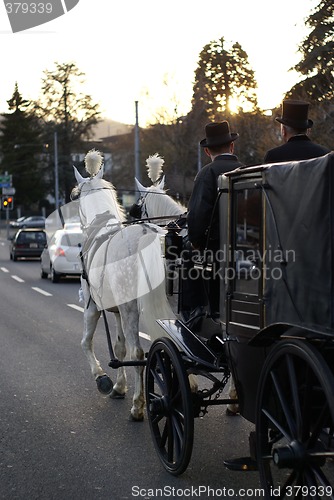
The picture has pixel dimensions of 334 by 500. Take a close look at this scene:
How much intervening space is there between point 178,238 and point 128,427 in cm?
173

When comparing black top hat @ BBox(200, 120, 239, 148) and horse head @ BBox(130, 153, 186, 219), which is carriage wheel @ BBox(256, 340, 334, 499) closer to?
black top hat @ BBox(200, 120, 239, 148)

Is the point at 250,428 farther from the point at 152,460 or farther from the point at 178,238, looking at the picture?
the point at 178,238

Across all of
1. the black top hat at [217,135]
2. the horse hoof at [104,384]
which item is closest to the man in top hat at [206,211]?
the black top hat at [217,135]

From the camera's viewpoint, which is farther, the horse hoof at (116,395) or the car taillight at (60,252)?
the car taillight at (60,252)

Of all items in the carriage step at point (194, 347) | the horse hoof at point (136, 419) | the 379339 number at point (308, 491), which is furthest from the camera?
the horse hoof at point (136, 419)

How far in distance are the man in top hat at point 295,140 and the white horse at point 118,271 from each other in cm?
170

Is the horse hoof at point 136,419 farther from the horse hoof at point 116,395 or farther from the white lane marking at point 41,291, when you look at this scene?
the white lane marking at point 41,291

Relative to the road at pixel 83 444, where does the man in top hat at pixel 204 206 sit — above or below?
above

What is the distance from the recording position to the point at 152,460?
612 cm

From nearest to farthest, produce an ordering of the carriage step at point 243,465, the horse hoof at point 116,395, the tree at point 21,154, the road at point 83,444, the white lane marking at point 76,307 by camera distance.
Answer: the carriage step at point 243,465
the road at point 83,444
the horse hoof at point 116,395
the white lane marking at point 76,307
the tree at point 21,154

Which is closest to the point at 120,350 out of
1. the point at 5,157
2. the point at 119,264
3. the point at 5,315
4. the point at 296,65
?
the point at 119,264

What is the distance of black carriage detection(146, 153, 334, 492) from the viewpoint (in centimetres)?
420

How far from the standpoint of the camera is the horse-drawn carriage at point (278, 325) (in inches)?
165

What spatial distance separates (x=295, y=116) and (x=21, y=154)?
94659mm
